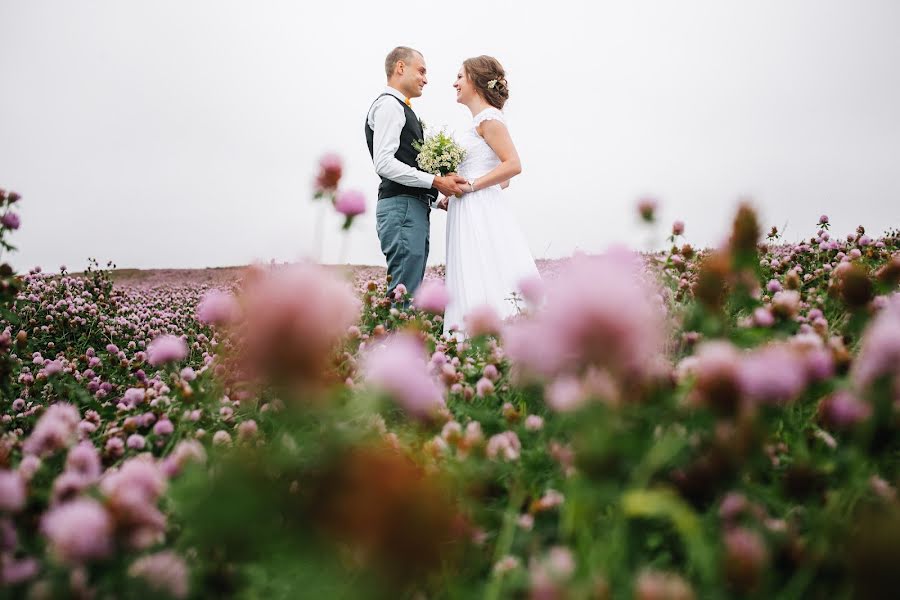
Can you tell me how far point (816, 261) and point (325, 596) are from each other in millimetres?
5547

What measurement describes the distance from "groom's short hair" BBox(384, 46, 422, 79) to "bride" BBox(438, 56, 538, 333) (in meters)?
0.91

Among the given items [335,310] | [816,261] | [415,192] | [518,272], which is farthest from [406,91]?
[335,310]

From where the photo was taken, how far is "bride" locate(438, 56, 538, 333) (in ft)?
16.5

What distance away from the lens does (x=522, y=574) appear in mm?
1045

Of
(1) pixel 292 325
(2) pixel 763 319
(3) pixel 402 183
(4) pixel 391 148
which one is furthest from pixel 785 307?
(4) pixel 391 148

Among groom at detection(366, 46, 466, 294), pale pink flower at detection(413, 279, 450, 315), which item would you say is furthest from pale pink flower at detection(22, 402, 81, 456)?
groom at detection(366, 46, 466, 294)

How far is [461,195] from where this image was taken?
17.4 ft

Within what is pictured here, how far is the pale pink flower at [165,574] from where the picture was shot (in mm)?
907

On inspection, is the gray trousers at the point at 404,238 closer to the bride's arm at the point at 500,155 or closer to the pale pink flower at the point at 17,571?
the bride's arm at the point at 500,155

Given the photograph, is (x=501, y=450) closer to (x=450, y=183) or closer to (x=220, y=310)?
(x=220, y=310)

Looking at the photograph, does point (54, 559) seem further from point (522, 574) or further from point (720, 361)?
point (720, 361)

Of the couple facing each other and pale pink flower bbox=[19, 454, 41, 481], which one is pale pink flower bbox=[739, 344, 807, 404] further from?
the couple facing each other

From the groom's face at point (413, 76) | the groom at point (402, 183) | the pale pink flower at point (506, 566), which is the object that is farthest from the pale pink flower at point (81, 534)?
the groom's face at point (413, 76)

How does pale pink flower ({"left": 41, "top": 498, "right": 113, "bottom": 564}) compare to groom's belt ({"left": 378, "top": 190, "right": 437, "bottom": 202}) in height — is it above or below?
below
